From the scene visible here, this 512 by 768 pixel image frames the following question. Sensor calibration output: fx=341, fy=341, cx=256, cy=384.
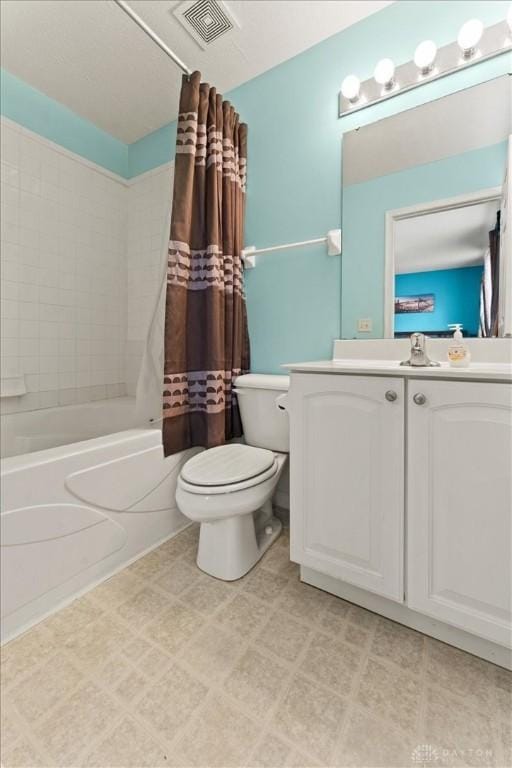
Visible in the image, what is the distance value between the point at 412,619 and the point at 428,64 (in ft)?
6.58

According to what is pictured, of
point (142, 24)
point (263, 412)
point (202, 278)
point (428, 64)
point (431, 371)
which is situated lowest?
point (263, 412)

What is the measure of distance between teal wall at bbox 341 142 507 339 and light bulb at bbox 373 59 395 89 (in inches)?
14.9

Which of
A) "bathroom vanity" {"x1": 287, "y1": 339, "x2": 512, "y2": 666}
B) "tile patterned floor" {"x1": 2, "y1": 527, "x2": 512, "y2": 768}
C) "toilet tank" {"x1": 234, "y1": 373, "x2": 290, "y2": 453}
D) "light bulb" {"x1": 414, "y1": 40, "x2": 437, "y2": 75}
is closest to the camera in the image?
"tile patterned floor" {"x1": 2, "y1": 527, "x2": 512, "y2": 768}

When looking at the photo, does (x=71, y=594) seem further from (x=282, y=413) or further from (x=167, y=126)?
(x=167, y=126)

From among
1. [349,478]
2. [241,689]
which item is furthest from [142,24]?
[241,689]

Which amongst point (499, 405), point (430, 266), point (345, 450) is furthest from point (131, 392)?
point (499, 405)

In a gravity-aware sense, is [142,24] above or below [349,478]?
above

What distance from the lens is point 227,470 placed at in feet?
4.24

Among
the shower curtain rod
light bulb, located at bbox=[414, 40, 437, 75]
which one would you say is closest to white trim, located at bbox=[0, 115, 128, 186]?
the shower curtain rod

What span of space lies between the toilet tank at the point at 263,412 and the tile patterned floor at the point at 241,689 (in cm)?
62

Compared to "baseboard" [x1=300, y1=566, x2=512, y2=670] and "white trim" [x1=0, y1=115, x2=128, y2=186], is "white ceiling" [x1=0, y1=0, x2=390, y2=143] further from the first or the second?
"baseboard" [x1=300, y1=566, x2=512, y2=670]

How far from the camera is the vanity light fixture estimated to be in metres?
1.24

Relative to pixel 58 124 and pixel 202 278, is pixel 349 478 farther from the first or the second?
pixel 58 124

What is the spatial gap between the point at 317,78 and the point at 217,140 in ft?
1.85
